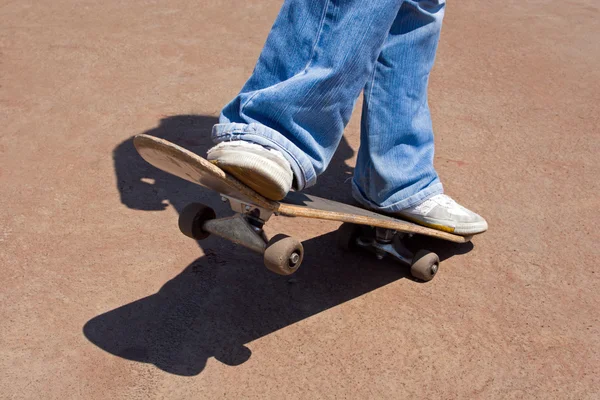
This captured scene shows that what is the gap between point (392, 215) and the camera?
286 centimetres

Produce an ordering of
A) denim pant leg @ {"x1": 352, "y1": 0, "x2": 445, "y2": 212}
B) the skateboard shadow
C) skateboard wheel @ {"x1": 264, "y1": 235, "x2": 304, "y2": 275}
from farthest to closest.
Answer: denim pant leg @ {"x1": 352, "y1": 0, "x2": 445, "y2": 212} → the skateboard shadow → skateboard wheel @ {"x1": 264, "y1": 235, "x2": 304, "y2": 275}

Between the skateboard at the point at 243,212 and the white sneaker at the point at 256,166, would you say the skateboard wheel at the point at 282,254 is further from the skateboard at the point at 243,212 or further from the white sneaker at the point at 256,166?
the white sneaker at the point at 256,166

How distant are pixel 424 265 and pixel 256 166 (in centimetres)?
100

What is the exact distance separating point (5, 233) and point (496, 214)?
2132 millimetres

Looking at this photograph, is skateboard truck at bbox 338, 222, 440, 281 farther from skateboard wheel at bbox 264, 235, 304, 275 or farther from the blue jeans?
skateboard wheel at bbox 264, 235, 304, 275

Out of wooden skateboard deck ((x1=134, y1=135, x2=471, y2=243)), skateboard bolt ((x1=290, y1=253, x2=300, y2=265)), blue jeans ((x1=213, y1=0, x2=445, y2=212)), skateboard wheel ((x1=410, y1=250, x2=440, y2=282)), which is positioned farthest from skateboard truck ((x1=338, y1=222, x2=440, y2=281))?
skateboard bolt ((x1=290, y1=253, x2=300, y2=265))

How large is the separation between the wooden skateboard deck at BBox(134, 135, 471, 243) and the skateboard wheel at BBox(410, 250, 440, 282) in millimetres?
316

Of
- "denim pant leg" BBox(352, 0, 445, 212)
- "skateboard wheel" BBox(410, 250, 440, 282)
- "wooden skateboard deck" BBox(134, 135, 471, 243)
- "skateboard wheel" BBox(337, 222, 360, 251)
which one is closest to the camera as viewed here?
"wooden skateboard deck" BBox(134, 135, 471, 243)

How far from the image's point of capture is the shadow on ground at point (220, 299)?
8.00 ft

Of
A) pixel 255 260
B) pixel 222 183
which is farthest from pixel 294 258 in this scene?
pixel 255 260

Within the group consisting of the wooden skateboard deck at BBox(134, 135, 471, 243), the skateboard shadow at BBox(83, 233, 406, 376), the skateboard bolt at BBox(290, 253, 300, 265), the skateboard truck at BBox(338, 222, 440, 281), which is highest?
the wooden skateboard deck at BBox(134, 135, 471, 243)

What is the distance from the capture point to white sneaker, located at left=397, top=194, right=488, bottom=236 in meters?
2.81

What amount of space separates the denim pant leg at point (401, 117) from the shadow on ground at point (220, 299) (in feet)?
1.01

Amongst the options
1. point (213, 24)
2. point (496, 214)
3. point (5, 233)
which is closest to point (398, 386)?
point (496, 214)
